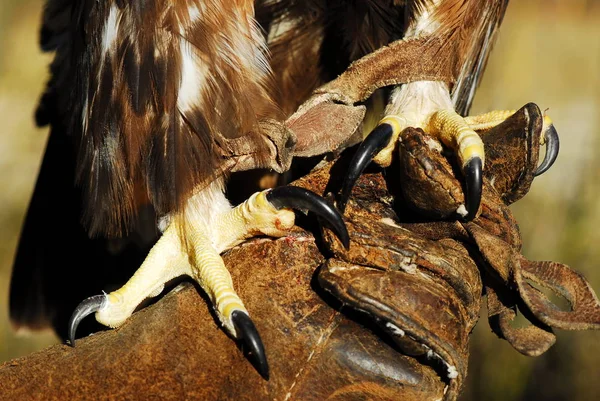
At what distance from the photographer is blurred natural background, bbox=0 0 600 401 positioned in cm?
242

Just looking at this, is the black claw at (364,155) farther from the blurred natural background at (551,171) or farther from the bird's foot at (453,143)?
the blurred natural background at (551,171)

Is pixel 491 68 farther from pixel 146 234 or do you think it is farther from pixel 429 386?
pixel 429 386

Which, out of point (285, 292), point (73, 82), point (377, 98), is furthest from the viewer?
point (377, 98)

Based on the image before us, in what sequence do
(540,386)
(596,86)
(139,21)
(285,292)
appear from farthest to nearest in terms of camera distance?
1. (596,86)
2. (540,386)
3. (139,21)
4. (285,292)

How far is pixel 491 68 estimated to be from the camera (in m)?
2.53

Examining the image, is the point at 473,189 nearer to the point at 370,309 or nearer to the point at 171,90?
the point at 370,309

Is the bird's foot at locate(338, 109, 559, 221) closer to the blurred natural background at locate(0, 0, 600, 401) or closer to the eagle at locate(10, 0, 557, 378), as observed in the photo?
the eagle at locate(10, 0, 557, 378)

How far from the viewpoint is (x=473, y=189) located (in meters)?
1.18

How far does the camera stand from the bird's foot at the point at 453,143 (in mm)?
1192

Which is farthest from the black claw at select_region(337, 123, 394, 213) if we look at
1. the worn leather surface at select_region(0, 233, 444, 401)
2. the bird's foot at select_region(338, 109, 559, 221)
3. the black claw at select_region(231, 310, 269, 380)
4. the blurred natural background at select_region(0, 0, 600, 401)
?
the blurred natural background at select_region(0, 0, 600, 401)


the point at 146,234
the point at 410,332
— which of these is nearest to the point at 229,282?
the point at 410,332

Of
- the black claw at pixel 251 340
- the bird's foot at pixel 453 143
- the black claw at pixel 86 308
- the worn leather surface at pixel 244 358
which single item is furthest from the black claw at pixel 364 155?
the black claw at pixel 86 308

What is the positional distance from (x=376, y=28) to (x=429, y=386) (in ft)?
3.53

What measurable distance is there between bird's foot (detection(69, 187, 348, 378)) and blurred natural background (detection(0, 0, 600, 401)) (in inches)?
40.9
